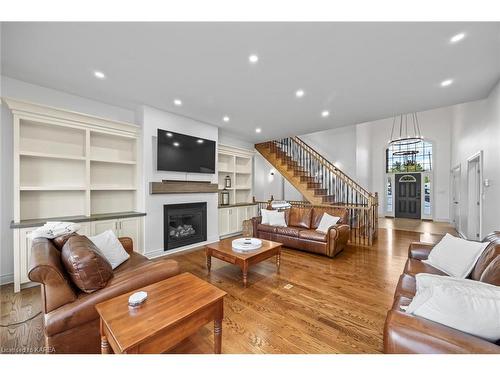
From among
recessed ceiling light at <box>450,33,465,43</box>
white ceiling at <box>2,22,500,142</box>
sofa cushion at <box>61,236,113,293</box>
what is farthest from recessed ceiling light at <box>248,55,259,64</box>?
sofa cushion at <box>61,236,113,293</box>

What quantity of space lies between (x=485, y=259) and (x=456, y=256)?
0.79ft

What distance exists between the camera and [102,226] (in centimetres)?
318

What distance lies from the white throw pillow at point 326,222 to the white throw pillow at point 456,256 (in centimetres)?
190

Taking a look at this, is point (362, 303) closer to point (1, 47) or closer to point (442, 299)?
point (442, 299)

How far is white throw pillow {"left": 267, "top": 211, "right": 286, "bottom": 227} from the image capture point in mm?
4558

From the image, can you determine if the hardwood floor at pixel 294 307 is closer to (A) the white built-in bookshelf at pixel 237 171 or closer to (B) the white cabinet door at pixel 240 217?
(B) the white cabinet door at pixel 240 217

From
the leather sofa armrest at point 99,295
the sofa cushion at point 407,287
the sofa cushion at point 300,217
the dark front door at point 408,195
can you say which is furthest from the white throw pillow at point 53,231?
the dark front door at point 408,195

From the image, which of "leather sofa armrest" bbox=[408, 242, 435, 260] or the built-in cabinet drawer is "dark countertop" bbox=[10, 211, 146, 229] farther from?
"leather sofa armrest" bbox=[408, 242, 435, 260]

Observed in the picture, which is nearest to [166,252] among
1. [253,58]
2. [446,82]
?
[253,58]

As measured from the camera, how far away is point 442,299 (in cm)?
103

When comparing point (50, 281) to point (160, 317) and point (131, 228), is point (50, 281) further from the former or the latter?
point (131, 228)
